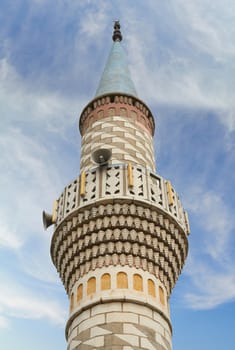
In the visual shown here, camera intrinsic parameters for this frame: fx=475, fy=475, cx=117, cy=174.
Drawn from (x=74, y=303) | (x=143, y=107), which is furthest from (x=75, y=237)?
(x=143, y=107)

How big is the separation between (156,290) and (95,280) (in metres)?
1.09

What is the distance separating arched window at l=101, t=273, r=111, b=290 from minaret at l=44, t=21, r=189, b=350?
17 millimetres

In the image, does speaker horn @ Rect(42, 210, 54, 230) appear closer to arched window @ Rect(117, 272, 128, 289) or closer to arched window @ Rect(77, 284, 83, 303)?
arched window @ Rect(77, 284, 83, 303)

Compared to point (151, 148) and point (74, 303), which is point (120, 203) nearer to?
point (74, 303)

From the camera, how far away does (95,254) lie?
27.8ft

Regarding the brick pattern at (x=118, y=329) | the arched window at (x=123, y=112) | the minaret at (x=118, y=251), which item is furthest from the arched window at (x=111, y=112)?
the brick pattern at (x=118, y=329)

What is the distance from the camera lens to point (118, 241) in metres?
8.52

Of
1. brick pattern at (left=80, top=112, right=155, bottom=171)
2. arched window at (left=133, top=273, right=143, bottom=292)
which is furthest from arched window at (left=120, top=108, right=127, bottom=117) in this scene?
arched window at (left=133, top=273, right=143, bottom=292)

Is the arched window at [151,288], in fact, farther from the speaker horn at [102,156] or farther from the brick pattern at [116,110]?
the brick pattern at [116,110]

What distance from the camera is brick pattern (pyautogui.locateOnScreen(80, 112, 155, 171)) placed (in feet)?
34.3

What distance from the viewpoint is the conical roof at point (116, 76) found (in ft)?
40.5

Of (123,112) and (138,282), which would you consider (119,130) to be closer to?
(123,112)

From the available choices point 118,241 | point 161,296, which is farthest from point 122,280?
point 161,296

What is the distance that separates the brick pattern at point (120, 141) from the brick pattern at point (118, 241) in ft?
5.63
